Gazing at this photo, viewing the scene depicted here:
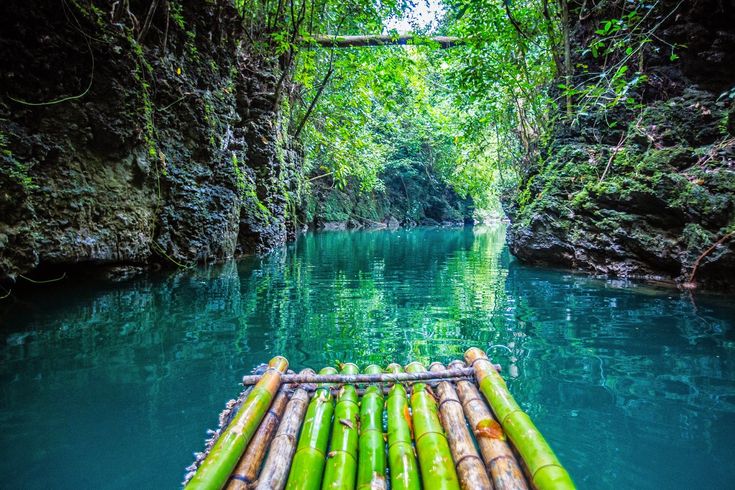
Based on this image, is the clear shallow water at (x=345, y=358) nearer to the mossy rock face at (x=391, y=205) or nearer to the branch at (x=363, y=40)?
the branch at (x=363, y=40)

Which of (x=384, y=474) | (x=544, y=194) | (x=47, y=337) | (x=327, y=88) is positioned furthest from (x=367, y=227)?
(x=384, y=474)

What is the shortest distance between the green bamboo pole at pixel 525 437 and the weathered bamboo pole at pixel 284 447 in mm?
1095

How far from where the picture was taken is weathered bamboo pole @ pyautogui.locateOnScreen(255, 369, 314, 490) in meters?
1.65

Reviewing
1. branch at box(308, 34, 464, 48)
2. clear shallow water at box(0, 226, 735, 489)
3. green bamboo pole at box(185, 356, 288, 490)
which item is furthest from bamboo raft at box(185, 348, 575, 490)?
branch at box(308, 34, 464, 48)

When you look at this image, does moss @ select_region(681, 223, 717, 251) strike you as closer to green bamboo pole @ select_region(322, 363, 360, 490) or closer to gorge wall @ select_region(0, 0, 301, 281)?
green bamboo pole @ select_region(322, 363, 360, 490)

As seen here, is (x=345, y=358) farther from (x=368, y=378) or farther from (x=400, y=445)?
(x=400, y=445)

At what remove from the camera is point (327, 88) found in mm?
14906

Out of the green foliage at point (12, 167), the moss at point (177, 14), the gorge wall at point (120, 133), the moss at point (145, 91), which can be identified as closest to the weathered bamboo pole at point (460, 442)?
the gorge wall at point (120, 133)

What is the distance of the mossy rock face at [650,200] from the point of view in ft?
20.3

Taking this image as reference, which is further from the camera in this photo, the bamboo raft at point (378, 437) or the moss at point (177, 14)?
the moss at point (177, 14)

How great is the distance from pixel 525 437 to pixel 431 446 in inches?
17.6

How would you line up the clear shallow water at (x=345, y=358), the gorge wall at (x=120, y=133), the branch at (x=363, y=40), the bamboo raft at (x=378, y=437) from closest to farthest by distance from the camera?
1. the bamboo raft at (x=378, y=437)
2. the clear shallow water at (x=345, y=358)
3. the gorge wall at (x=120, y=133)
4. the branch at (x=363, y=40)

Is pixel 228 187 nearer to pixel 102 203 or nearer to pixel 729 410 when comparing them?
pixel 102 203

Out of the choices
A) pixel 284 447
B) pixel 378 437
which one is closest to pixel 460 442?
pixel 378 437
